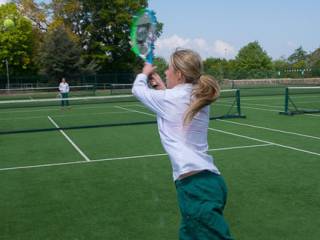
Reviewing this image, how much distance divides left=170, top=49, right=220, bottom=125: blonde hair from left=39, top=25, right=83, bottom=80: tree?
1945 inches

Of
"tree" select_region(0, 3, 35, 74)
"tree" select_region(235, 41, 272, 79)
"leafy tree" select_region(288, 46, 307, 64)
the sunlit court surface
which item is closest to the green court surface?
the sunlit court surface

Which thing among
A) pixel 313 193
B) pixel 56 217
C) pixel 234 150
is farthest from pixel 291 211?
pixel 234 150

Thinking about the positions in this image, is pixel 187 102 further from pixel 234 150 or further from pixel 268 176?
pixel 234 150

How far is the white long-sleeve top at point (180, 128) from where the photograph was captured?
3039 mm

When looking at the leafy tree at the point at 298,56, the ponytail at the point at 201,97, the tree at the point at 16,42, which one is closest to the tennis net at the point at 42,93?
the tree at the point at 16,42

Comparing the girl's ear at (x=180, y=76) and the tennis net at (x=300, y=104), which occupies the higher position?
the girl's ear at (x=180, y=76)

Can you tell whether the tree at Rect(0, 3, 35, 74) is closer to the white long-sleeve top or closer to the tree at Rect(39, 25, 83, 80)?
the tree at Rect(39, 25, 83, 80)

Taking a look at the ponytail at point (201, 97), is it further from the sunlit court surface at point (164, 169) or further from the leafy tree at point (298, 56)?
the leafy tree at point (298, 56)

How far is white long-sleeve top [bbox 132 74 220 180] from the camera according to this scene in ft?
9.97

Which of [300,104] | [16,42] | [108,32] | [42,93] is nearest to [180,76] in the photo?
[300,104]

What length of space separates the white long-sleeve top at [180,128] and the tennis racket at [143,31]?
2.18 ft

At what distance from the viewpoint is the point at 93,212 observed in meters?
6.07

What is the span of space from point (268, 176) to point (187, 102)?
517cm

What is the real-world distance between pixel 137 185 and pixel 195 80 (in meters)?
4.58
